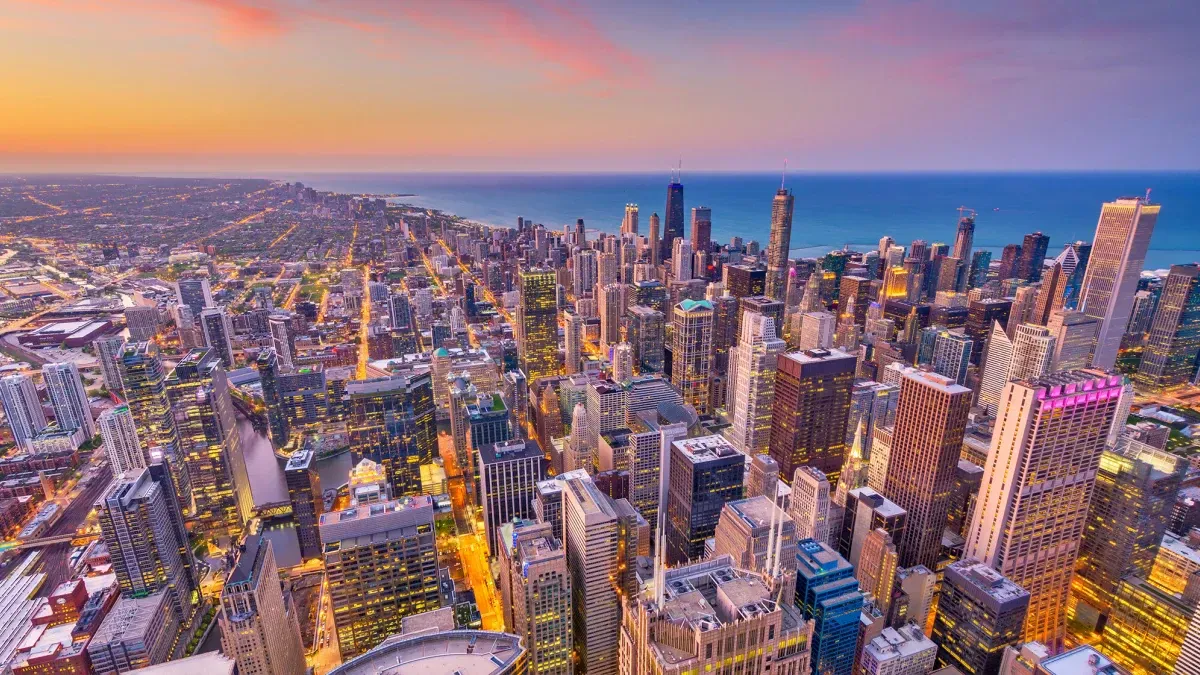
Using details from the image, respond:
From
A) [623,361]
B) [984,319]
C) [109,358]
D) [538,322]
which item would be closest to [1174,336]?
[984,319]

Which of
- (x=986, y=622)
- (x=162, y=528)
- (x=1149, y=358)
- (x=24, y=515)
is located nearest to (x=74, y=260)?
(x=24, y=515)

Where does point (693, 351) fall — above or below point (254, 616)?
above

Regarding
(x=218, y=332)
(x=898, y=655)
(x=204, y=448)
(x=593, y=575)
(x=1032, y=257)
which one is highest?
(x=1032, y=257)

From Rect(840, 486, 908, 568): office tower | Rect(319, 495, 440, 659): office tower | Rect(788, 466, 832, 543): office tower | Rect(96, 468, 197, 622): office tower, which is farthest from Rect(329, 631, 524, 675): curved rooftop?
Rect(840, 486, 908, 568): office tower

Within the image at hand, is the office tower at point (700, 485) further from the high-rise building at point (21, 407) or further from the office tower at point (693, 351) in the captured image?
the high-rise building at point (21, 407)

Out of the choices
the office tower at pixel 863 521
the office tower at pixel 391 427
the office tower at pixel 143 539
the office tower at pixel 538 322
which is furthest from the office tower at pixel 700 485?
the office tower at pixel 538 322

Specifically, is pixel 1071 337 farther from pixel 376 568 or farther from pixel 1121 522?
pixel 376 568

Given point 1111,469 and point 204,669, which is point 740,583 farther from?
point 1111,469
